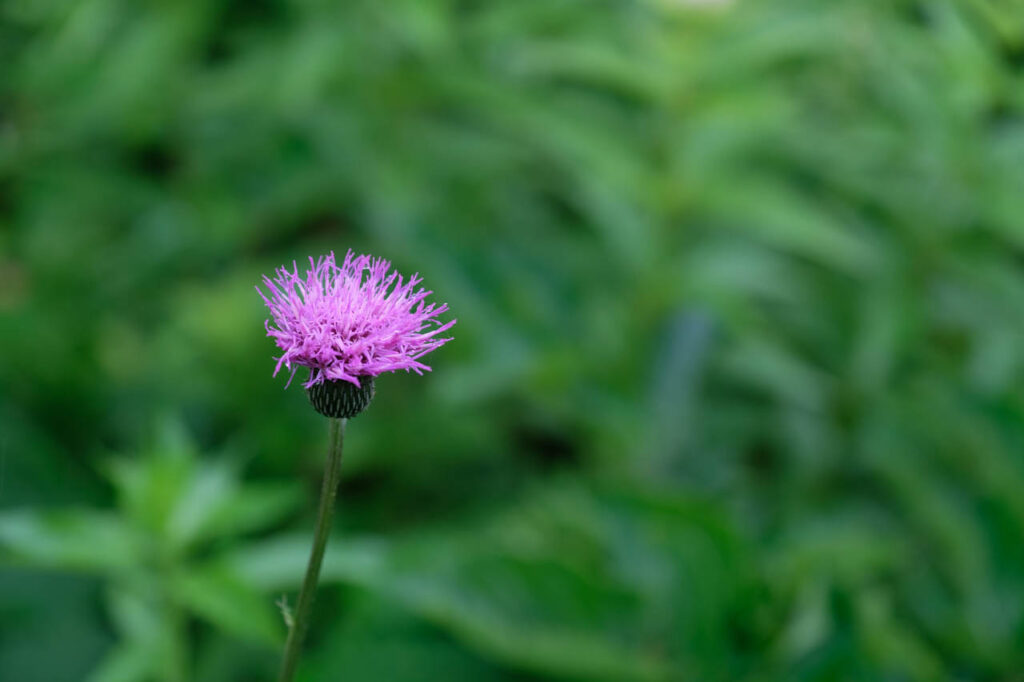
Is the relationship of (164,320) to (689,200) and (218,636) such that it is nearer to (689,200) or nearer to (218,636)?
(218,636)

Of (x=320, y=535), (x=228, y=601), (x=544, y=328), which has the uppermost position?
(x=544, y=328)

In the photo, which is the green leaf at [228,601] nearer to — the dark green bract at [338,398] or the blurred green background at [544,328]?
the blurred green background at [544,328]

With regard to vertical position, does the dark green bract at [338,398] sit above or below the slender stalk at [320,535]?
above

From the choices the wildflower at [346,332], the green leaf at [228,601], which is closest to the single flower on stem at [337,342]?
the wildflower at [346,332]

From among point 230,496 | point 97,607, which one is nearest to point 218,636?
point 97,607

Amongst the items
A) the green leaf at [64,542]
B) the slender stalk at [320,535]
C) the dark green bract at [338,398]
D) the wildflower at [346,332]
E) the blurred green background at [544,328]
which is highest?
the blurred green background at [544,328]

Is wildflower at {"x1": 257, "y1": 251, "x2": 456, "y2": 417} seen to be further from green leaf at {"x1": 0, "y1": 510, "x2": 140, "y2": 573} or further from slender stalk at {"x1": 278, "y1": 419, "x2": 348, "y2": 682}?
green leaf at {"x1": 0, "y1": 510, "x2": 140, "y2": 573}

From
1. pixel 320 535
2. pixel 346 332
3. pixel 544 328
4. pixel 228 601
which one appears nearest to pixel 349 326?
pixel 346 332

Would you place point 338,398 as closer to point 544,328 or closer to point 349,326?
point 349,326
